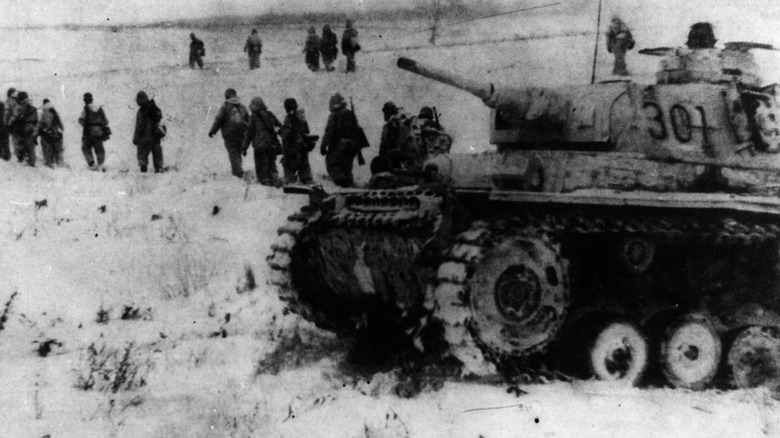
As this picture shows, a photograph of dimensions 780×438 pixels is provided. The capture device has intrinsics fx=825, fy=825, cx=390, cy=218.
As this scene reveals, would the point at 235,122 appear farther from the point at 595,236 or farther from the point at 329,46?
the point at 595,236

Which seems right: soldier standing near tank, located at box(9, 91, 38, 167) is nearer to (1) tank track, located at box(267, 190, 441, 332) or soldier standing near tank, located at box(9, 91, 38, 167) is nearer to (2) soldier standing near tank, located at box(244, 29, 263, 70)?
(2) soldier standing near tank, located at box(244, 29, 263, 70)

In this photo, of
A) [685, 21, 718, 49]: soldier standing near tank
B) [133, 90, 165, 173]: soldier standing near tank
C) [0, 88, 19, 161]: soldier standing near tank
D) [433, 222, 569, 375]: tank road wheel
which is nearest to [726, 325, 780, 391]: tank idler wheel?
[433, 222, 569, 375]: tank road wheel

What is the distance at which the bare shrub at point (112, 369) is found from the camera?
691 cm

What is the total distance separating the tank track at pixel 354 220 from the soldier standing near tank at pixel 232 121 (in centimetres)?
326

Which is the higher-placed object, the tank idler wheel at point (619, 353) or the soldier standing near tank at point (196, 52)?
the soldier standing near tank at point (196, 52)

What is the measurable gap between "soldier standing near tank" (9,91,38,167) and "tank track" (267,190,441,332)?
4.46m

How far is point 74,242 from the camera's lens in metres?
8.94

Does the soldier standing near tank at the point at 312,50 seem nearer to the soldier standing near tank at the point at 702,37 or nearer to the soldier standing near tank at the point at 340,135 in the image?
the soldier standing near tank at the point at 340,135

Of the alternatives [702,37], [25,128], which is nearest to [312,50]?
[25,128]

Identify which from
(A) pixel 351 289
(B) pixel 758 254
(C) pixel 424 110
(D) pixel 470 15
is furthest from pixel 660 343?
(D) pixel 470 15

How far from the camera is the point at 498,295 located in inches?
250

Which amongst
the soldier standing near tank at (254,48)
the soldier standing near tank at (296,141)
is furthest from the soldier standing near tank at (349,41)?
the soldier standing near tank at (296,141)

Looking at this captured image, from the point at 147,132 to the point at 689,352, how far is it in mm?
7330

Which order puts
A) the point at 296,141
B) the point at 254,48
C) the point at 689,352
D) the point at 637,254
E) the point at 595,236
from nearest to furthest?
1. the point at 595,236
2. the point at 637,254
3. the point at 689,352
4. the point at 254,48
5. the point at 296,141
